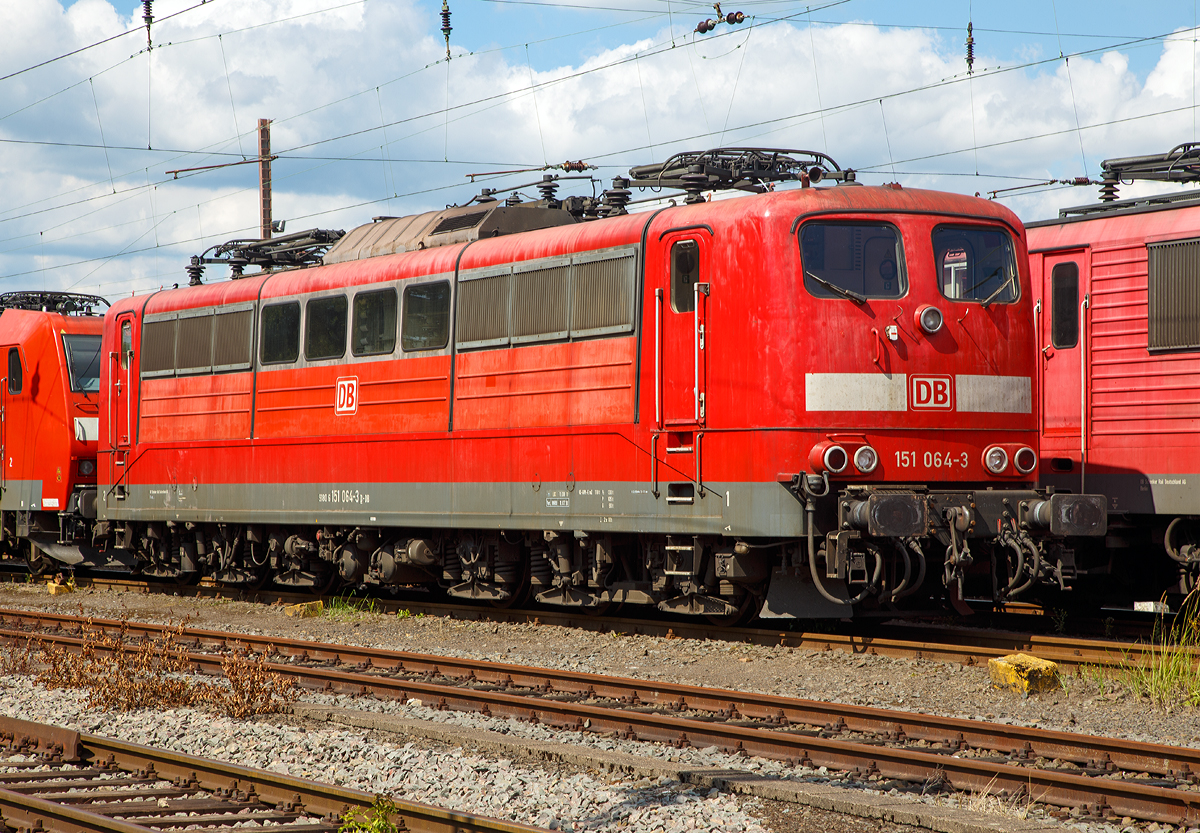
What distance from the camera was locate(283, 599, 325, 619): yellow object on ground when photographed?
14.6 meters

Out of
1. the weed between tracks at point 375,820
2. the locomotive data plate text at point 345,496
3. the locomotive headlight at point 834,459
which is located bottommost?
the weed between tracks at point 375,820

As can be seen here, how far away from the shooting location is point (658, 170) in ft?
40.1

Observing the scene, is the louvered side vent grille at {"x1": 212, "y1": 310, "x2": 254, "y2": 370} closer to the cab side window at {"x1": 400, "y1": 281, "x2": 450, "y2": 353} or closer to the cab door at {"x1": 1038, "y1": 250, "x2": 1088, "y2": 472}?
the cab side window at {"x1": 400, "y1": 281, "x2": 450, "y2": 353}

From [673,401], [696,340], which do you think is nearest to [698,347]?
[696,340]

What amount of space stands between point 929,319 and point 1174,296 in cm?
288

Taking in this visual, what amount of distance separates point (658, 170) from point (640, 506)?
10.8ft

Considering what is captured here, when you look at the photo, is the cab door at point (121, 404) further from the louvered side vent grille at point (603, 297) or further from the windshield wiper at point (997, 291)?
the windshield wiper at point (997, 291)

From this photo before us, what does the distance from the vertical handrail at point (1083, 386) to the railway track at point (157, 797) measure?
8.51m

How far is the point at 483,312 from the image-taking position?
12711mm

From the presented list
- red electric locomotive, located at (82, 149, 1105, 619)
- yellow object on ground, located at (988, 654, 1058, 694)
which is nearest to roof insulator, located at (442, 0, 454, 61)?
red electric locomotive, located at (82, 149, 1105, 619)

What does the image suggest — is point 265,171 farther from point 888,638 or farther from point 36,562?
point 888,638

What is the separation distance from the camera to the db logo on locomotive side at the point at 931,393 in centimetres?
1048

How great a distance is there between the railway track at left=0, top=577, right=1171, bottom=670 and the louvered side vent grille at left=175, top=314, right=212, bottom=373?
389cm

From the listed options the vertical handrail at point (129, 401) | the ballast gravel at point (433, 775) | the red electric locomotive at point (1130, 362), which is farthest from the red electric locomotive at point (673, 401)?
the ballast gravel at point (433, 775)
